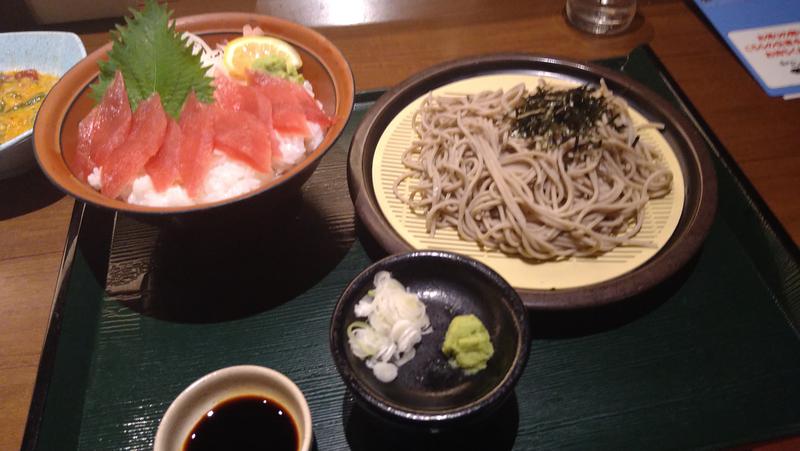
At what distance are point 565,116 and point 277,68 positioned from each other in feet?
3.65

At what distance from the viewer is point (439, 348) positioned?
1.49m

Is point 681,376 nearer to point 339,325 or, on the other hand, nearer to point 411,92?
point 339,325

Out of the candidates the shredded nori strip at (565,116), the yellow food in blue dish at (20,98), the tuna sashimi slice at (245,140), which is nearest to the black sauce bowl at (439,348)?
the tuna sashimi slice at (245,140)

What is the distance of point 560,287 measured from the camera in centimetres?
168

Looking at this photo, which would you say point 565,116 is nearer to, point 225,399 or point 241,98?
point 241,98

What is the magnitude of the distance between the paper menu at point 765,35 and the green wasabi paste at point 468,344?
218 centimetres

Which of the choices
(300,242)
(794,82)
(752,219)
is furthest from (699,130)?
(300,242)

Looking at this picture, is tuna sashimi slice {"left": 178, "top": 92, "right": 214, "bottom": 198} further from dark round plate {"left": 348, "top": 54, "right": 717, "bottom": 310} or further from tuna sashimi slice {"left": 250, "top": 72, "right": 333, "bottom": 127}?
dark round plate {"left": 348, "top": 54, "right": 717, "bottom": 310}

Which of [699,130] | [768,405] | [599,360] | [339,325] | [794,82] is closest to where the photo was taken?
[339,325]

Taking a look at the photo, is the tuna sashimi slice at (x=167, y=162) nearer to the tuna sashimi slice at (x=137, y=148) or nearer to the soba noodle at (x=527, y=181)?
the tuna sashimi slice at (x=137, y=148)

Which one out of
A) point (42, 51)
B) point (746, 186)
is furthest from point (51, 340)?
point (746, 186)

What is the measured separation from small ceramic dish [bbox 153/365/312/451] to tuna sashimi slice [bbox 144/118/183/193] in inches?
26.5

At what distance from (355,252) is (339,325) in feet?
1.94

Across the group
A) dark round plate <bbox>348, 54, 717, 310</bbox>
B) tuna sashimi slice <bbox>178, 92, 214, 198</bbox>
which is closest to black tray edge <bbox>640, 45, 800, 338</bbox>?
dark round plate <bbox>348, 54, 717, 310</bbox>
